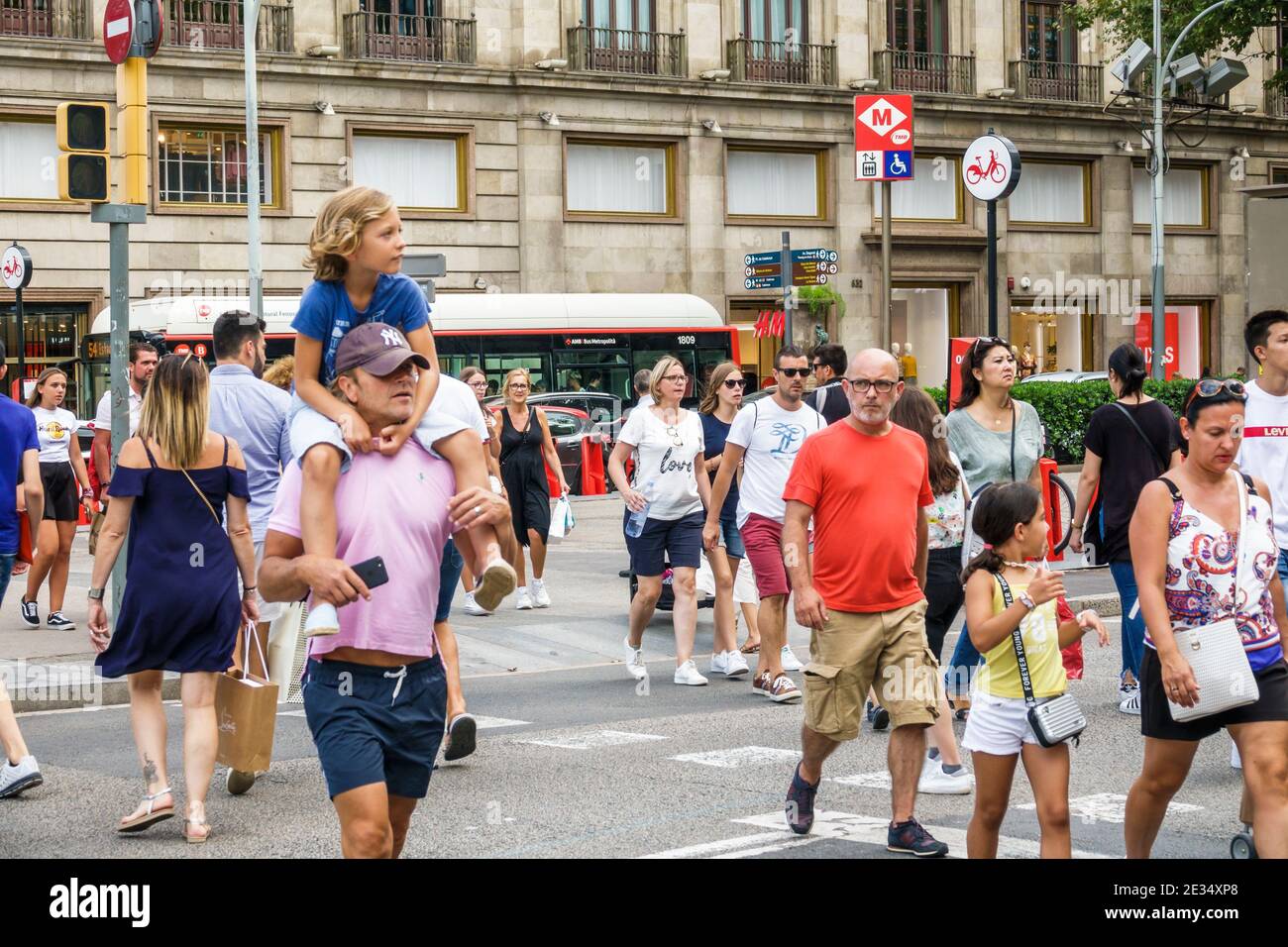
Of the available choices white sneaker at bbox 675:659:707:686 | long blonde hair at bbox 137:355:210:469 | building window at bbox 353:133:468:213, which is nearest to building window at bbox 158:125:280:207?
building window at bbox 353:133:468:213

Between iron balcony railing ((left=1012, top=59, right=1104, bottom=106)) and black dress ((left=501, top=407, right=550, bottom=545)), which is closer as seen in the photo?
black dress ((left=501, top=407, right=550, bottom=545))

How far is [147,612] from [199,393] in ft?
2.83

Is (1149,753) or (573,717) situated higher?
(1149,753)

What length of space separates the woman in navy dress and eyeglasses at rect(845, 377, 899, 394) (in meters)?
2.43

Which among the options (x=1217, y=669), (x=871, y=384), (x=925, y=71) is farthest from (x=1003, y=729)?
(x=925, y=71)

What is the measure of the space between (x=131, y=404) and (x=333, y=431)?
7801mm

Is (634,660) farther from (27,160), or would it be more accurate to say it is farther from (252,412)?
(27,160)

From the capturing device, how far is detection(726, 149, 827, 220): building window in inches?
1556

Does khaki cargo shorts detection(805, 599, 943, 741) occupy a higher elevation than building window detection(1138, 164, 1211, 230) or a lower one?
lower

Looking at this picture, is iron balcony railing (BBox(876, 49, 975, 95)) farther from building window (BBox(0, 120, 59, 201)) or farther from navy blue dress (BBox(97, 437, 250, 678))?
navy blue dress (BBox(97, 437, 250, 678))

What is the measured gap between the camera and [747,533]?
10250 millimetres
